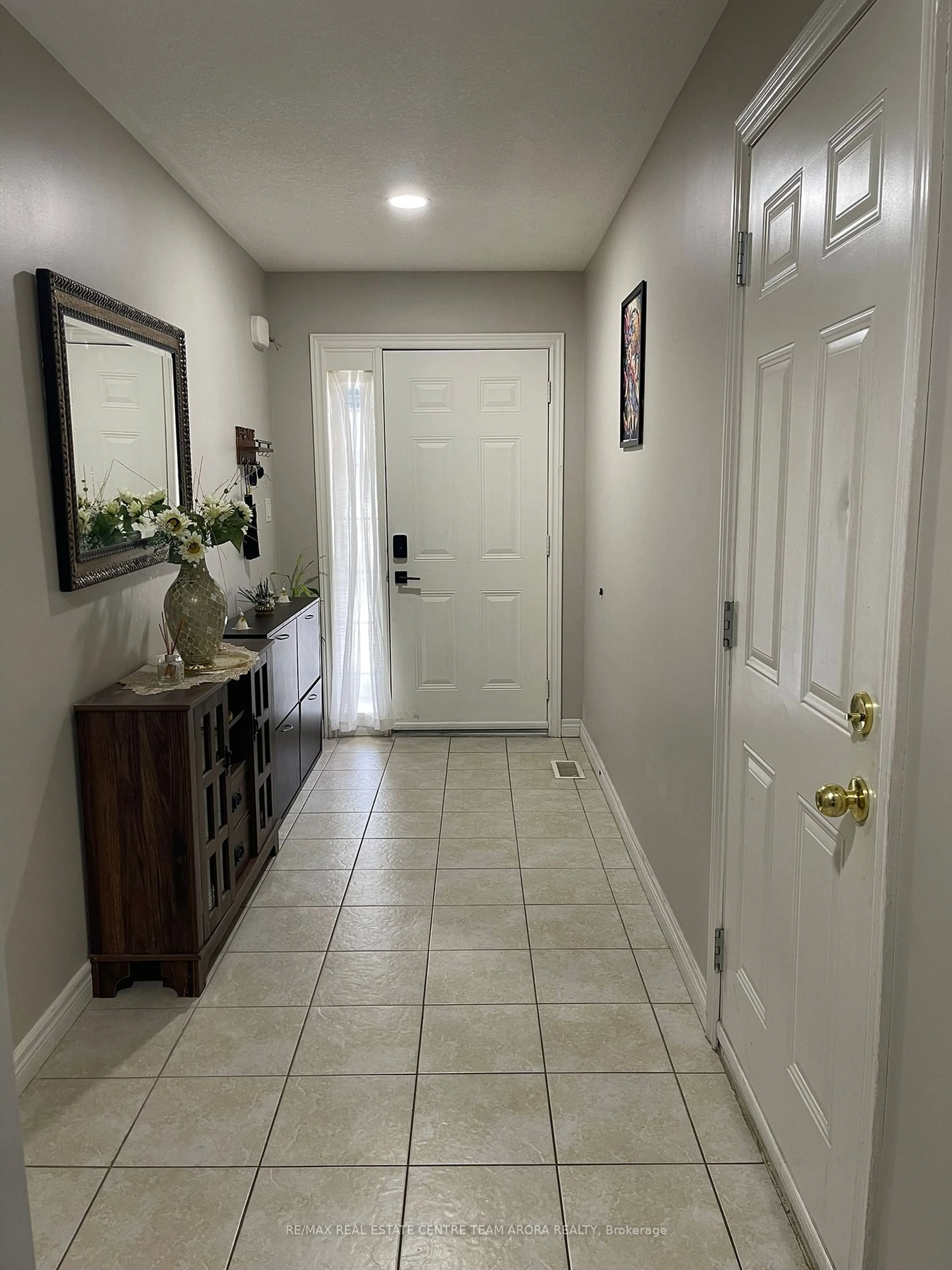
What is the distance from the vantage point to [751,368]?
203cm

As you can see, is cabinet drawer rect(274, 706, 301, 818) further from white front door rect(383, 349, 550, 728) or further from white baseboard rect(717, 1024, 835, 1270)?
white baseboard rect(717, 1024, 835, 1270)

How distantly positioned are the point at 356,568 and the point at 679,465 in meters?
2.78

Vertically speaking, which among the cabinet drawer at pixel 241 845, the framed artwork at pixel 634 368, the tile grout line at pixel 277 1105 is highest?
the framed artwork at pixel 634 368

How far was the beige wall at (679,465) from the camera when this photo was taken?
88.4 inches

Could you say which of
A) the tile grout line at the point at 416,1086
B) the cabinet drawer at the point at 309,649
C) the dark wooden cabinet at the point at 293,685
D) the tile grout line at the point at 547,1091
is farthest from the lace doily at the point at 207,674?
the tile grout line at the point at 547,1091

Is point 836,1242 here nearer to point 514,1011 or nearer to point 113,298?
point 514,1011

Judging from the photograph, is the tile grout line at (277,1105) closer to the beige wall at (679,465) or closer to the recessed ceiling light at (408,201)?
the beige wall at (679,465)

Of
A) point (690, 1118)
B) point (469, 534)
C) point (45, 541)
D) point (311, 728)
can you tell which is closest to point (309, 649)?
point (311, 728)

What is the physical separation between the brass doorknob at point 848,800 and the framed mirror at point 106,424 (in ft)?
6.36

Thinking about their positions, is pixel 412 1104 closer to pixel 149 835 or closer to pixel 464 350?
pixel 149 835

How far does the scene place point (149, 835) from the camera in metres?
2.57

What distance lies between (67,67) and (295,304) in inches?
99.0

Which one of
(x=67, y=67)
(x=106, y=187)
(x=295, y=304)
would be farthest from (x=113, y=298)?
(x=295, y=304)

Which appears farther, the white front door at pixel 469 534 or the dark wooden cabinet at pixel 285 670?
the white front door at pixel 469 534
